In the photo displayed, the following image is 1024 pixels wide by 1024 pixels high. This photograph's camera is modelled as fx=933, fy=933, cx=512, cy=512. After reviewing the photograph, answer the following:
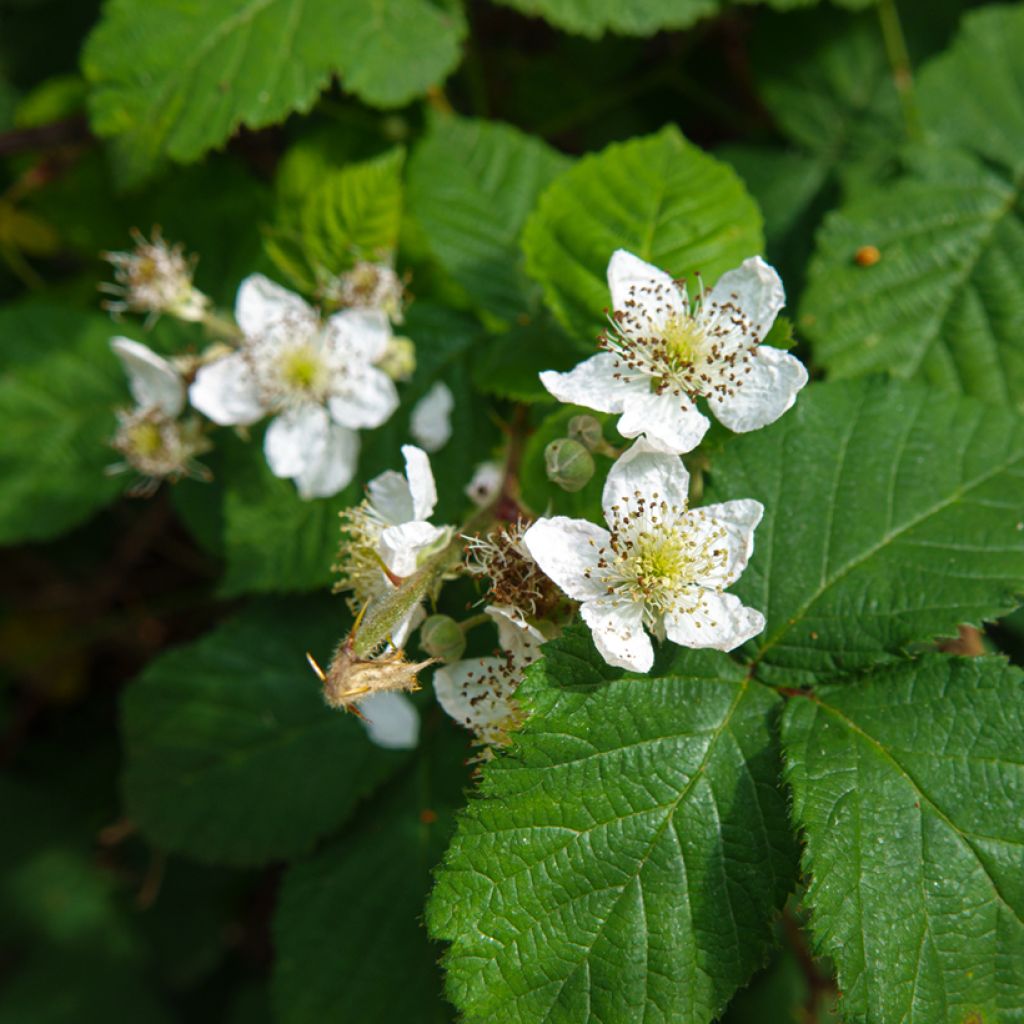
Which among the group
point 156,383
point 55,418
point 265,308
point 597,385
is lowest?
point 55,418

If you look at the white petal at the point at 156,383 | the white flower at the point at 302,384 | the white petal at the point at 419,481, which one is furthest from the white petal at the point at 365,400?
the white petal at the point at 419,481

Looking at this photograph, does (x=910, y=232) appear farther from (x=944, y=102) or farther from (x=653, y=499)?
(x=653, y=499)

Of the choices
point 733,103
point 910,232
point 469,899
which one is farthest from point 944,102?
point 469,899

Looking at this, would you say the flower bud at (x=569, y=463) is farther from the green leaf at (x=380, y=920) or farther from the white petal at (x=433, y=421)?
the green leaf at (x=380, y=920)

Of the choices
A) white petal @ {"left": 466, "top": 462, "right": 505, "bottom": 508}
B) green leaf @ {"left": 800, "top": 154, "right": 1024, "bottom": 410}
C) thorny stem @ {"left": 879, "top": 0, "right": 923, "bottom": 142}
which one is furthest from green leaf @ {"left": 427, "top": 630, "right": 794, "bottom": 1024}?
thorny stem @ {"left": 879, "top": 0, "right": 923, "bottom": 142}

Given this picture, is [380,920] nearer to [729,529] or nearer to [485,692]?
[485,692]

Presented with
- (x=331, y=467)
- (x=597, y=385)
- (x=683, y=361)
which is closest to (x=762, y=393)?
(x=683, y=361)

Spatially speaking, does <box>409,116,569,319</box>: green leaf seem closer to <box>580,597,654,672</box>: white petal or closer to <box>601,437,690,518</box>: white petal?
<box>601,437,690,518</box>: white petal
